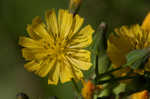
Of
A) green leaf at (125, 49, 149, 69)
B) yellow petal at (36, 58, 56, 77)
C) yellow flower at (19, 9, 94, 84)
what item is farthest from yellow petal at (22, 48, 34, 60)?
green leaf at (125, 49, 149, 69)

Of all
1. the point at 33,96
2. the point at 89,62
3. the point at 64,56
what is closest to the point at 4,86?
the point at 33,96

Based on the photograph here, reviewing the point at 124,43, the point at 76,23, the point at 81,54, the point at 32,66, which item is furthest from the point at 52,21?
the point at 124,43

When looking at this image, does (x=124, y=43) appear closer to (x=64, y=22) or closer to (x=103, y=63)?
(x=103, y=63)

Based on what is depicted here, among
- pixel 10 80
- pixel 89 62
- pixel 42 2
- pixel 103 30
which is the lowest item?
pixel 10 80

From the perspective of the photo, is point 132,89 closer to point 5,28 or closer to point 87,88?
point 87,88

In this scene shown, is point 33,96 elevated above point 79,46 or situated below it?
below
